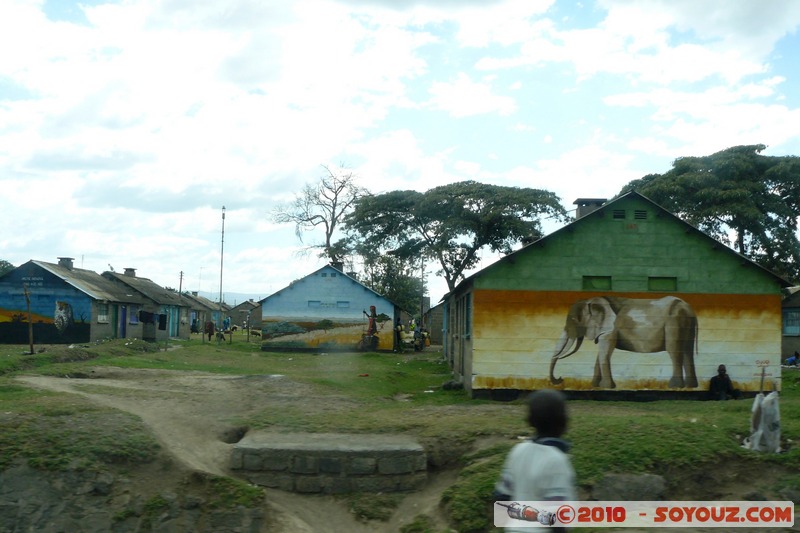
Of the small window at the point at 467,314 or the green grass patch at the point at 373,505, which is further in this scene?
the small window at the point at 467,314

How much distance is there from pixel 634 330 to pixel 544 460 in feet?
51.4

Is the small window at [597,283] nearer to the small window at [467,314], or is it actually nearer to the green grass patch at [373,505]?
the small window at [467,314]

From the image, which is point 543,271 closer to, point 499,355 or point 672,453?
point 499,355

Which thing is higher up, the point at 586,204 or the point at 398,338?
the point at 586,204

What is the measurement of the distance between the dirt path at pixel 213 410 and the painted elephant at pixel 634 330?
643 centimetres

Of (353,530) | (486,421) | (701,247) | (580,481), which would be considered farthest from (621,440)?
(701,247)

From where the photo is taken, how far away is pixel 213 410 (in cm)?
1433

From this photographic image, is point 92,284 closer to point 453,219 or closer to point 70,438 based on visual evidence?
point 453,219

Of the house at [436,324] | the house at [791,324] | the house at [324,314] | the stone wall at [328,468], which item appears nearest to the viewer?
the stone wall at [328,468]

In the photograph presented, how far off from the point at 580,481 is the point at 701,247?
460 inches

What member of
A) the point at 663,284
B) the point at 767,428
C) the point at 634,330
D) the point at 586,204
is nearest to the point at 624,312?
the point at 634,330

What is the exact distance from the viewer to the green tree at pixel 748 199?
117ft

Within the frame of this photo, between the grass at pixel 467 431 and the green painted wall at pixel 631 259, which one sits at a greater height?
the green painted wall at pixel 631 259

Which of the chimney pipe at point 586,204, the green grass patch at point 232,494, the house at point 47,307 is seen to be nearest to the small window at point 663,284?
the chimney pipe at point 586,204
